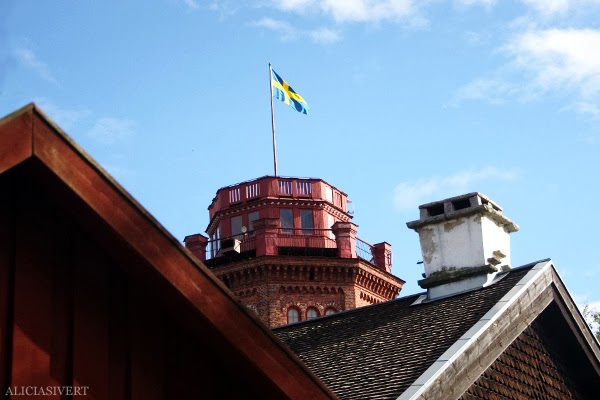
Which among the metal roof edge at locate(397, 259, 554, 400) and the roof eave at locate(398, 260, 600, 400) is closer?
the metal roof edge at locate(397, 259, 554, 400)

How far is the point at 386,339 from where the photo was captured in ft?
39.0

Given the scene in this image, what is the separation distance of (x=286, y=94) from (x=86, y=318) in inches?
2134

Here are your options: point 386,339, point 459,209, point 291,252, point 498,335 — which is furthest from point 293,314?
point 498,335

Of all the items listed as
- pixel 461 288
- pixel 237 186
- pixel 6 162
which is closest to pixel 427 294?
pixel 461 288

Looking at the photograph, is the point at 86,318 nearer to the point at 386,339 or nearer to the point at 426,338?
the point at 426,338

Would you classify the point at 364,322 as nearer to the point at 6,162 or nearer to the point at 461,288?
the point at 461,288

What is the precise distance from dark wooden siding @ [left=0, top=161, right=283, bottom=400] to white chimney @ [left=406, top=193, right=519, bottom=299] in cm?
811

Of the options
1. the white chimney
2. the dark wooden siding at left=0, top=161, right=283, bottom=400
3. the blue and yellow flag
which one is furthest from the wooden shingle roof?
the blue and yellow flag

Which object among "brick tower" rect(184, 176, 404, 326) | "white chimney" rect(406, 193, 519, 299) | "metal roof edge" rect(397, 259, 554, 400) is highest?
"brick tower" rect(184, 176, 404, 326)

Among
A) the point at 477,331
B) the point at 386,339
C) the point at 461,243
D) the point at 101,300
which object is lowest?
the point at 101,300

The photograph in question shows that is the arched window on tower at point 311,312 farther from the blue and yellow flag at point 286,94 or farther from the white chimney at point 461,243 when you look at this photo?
the white chimney at point 461,243

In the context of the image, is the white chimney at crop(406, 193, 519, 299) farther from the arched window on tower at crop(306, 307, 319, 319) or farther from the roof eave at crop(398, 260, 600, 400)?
the arched window on tower at crop(306, 307, 319, 319)

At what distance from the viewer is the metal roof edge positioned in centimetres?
948

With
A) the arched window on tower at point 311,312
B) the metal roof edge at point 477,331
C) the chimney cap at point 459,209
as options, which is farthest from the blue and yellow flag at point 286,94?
the metal roof edge at point 477,331
